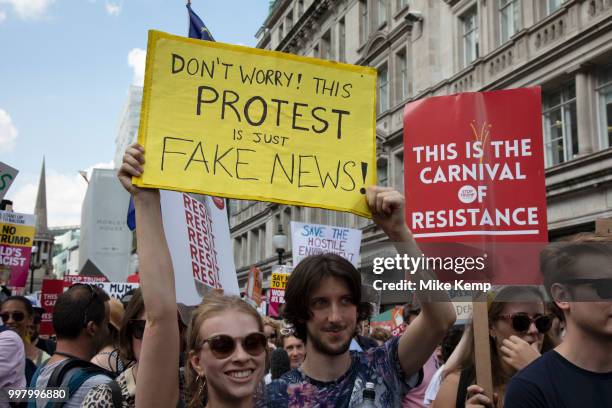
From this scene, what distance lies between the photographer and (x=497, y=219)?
3.88 m

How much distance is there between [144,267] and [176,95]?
2.72ft

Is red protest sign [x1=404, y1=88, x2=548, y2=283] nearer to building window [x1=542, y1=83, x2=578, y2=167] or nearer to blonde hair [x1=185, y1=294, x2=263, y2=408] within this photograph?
blonde hair [x1=185, y1=294, x2=263, y2=408]

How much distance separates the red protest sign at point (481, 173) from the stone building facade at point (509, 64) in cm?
121

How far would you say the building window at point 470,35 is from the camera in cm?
1828

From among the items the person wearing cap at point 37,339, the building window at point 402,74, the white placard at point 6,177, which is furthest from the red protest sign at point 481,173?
the building window at point 402,74

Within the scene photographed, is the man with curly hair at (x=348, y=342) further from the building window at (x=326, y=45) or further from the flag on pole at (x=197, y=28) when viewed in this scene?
the building window at (x=326, y=45)

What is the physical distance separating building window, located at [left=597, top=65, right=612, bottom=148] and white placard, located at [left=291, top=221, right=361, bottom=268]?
5.81 meters

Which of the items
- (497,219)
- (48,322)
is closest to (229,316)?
(497,219)

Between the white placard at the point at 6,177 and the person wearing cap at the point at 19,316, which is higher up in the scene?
the white placard at the point at 6,177

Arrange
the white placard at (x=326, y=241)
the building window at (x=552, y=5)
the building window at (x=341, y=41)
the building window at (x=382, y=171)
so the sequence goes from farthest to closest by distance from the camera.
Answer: the building window at (x=341, y=41), the building window at (x=382, y=171), the building window at (x=552, y=5), the white placard at (x=326, y=241)

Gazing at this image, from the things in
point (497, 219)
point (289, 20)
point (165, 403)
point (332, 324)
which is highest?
point (289, 20)

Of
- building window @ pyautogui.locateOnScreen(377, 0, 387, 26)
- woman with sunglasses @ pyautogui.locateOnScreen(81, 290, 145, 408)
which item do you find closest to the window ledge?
building window @ pyautogui.locateOnScreen(377, 0, 387, 26)

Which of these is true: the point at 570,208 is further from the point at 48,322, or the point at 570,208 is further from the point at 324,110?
→ the point at 324,110

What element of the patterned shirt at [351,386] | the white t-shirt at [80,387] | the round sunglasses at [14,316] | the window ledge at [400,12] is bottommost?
the white t-shirt at [80,387]
